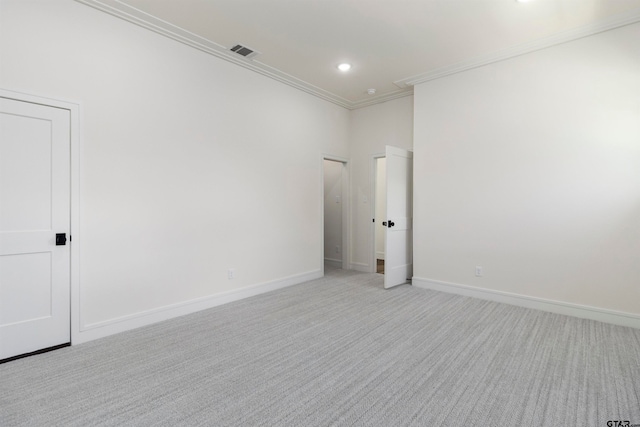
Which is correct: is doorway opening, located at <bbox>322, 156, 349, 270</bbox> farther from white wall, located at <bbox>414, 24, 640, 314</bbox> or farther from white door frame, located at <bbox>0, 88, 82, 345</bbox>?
white door frame, located at <bbox>0, 88, 82, 345</bbox>

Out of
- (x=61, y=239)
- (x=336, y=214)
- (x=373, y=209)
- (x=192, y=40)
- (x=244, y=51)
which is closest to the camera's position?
(x=61, y=239)

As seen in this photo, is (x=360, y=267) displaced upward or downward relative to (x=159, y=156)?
downward

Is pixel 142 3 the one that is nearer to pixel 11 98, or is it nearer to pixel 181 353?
pixel 11 98

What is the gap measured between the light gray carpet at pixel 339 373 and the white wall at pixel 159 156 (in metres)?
0.59

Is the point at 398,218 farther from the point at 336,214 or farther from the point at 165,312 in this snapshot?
the point at 165,312

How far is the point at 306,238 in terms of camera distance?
4953 millimetres

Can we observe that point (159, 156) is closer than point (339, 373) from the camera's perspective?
No

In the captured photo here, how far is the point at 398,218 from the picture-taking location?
4.66m

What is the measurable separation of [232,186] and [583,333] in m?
4.00

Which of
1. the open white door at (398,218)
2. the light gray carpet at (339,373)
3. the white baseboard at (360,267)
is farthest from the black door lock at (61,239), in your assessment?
the white baseboard at (360,267)

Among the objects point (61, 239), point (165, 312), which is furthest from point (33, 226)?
point (165, 312)

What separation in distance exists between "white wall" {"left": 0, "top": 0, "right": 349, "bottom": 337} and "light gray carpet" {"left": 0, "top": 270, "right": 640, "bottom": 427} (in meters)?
0.59

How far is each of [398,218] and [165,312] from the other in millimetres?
3270

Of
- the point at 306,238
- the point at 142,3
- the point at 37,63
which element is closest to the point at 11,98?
the point at 37,63
